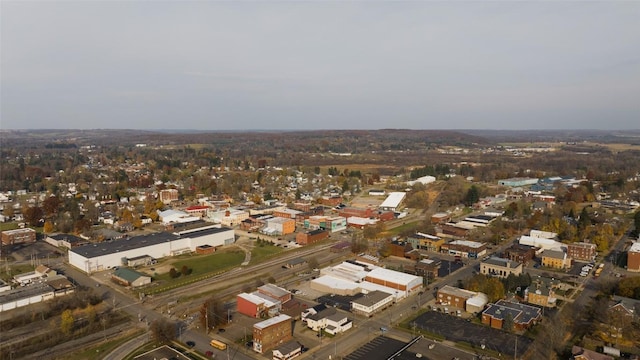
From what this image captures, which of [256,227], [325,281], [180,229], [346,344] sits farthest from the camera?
[256,227]

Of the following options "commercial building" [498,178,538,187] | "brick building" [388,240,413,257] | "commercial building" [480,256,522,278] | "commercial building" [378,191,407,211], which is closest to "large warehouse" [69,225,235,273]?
"brick building" [388,240,413,257]

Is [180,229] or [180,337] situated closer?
[180,337]

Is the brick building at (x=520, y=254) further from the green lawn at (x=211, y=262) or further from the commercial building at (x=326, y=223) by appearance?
the green lawn at (x=211, y=262)

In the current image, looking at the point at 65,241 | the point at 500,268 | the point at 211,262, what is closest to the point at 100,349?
the point at 211,262

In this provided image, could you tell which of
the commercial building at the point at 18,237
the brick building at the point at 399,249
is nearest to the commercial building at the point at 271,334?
the brick building at the point at 399,249

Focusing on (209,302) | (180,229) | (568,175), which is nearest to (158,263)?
(180,229)

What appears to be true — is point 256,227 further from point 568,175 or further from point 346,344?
point 568,175

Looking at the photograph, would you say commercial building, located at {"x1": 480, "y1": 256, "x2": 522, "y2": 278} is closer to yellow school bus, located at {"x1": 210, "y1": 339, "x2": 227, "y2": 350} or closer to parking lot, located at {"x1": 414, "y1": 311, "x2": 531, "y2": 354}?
parking lot, located at {"x1": 414, "y1": 311, "x2": 531, "y2": 354}

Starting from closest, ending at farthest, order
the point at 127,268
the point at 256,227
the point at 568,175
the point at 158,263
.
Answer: the point at 127,268, the point at 158,263, the point at 256,227, the point at 568,175

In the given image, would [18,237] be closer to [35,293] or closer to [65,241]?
[65,241]
